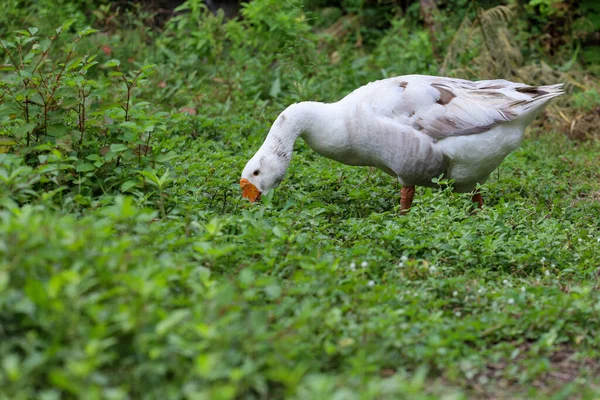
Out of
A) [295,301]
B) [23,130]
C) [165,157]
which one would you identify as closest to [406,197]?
[165,157]

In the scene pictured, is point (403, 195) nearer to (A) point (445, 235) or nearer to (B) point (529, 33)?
(A) point (445, 235)

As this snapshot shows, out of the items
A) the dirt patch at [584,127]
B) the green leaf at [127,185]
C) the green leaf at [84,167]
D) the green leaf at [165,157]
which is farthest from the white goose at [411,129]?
the dirt patch at [584,127]

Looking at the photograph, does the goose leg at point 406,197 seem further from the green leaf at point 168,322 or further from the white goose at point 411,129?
the green leaf at point 168,322

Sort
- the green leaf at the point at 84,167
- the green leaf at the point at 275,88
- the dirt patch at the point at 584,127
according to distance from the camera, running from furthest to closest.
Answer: the green leaf at the point at 275,88 < the dirt patch at the point at 584,127 < the green leaf at the point at 84,167

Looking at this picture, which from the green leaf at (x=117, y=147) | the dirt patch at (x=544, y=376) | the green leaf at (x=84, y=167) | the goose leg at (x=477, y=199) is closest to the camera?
the dirt patch at (x=544, y=376)

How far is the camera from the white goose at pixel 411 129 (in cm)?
570

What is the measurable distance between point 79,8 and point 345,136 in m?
7.11

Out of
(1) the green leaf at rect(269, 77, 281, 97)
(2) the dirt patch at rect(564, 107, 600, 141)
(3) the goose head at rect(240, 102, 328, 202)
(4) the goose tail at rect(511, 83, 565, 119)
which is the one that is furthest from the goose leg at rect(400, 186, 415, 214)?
(2) the dirt patch at rect(564, 107, 600, 141)

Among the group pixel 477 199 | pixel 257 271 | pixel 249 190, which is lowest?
pixel 477 199

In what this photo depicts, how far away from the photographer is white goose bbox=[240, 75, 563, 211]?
5.70m

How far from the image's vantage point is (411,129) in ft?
18.7

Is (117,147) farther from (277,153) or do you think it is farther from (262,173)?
(277,153)

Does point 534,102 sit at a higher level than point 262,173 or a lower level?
higher

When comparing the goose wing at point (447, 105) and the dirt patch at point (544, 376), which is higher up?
the goose wing at point (447, 105)
